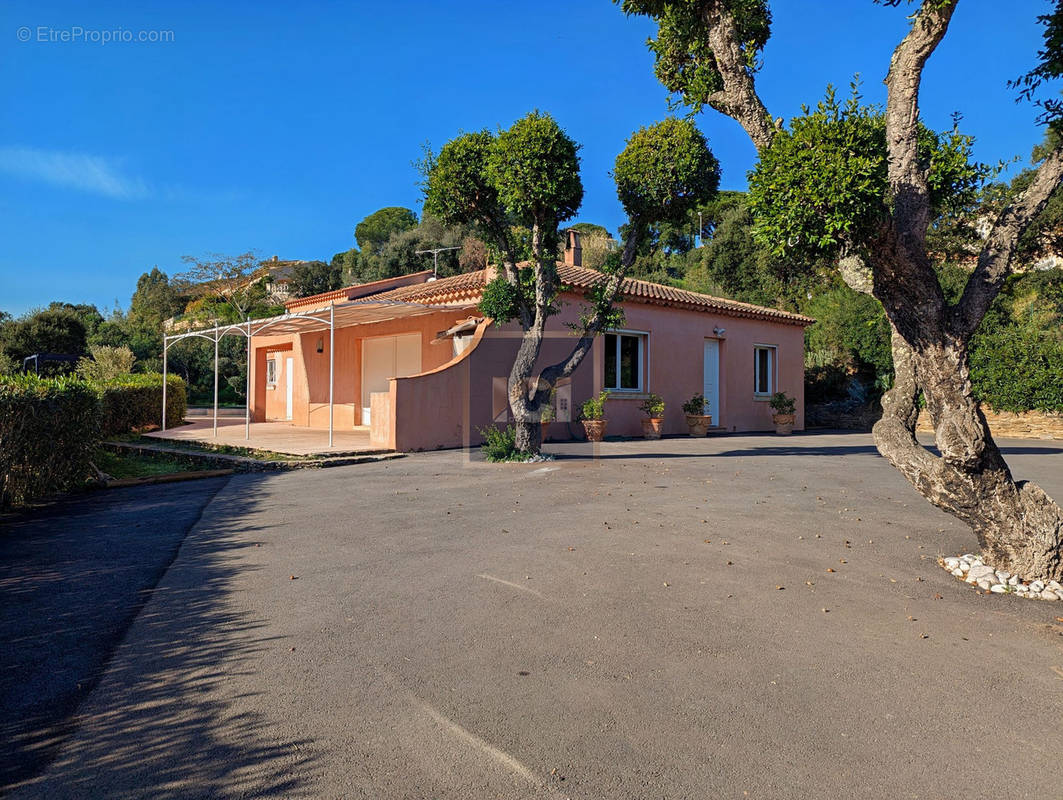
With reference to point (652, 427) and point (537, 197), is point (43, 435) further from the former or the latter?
point (652, 427)

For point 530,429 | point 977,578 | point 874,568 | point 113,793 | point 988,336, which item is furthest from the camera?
point 988,336

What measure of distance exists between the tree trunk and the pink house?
9.03 m

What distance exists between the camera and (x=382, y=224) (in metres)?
56.4

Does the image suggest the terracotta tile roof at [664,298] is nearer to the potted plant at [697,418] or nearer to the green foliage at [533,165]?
the potted plant at [697,418]

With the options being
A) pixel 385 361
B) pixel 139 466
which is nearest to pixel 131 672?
pixel 139 466

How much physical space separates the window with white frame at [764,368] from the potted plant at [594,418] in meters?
7.53

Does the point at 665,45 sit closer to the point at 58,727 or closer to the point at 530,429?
the point at 530,429

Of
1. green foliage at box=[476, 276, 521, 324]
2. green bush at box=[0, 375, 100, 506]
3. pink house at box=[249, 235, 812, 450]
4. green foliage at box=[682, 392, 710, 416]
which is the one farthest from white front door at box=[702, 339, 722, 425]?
green bush at box=[0, 375, 100, 506]

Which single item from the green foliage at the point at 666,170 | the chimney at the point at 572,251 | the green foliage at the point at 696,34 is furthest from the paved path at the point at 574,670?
the chimney at the point at 572,251

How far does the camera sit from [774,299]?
3169 centimetres

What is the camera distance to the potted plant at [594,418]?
48.6 ft

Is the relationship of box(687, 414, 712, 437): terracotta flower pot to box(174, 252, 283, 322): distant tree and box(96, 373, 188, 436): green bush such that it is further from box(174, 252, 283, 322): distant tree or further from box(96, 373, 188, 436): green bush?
box(174, 252, 283, 322): distant tree

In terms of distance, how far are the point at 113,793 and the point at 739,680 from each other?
2563 mm

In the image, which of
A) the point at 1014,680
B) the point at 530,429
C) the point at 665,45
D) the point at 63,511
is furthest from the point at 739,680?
the point at 530,429
